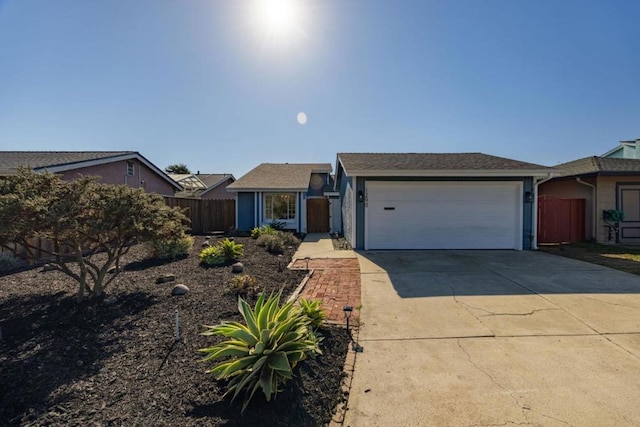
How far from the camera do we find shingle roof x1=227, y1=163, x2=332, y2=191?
53.3 feet

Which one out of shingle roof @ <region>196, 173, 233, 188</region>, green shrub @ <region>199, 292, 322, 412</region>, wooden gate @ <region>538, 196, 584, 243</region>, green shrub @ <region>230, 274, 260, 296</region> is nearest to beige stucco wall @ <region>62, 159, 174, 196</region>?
green shrub @ <region>230, 274, 260, 296</region>

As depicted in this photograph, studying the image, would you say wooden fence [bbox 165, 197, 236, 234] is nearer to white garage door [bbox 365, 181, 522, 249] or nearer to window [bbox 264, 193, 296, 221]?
window [bbox 264, 193, 296, 221]

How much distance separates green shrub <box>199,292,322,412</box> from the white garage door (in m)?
8.17

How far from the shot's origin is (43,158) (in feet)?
37.9

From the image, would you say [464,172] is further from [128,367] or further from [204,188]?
[204,188]

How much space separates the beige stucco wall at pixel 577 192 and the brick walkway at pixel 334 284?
11.2 meters

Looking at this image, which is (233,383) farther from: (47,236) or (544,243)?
(544,243)

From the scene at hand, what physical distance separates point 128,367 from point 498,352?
395 centimetres

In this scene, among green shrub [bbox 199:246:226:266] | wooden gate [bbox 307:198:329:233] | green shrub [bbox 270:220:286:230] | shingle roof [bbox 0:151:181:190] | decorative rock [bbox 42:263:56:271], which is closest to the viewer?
decorative rock [bbox 42:263:56:271]

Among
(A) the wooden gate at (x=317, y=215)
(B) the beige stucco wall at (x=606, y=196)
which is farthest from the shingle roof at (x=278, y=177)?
(B) the beige stucco wall at (x=606, y=196)

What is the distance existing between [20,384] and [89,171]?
12.6 meters

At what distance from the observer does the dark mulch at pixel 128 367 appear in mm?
2197

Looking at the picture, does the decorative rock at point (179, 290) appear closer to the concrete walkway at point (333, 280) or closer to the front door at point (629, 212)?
the concrete walkway at point (333, 280)

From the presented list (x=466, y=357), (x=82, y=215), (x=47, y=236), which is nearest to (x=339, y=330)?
(x=466, y=357)
